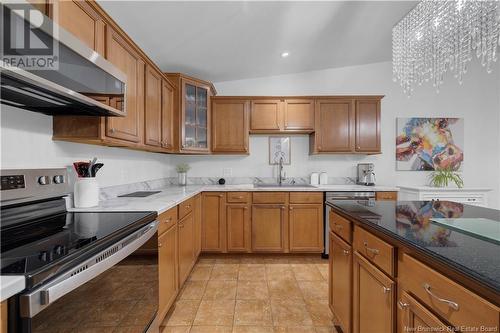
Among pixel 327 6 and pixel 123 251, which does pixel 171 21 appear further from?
pixel 123 251

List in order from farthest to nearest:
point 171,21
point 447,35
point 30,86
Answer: point 171,21, point 447,35, point 30,86

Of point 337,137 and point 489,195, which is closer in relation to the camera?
point 337,137

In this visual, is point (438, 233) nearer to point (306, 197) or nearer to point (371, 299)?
point (371, 299)

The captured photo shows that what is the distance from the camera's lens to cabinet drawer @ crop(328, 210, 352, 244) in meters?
1.42

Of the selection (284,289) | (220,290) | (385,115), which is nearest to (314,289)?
(284,289)

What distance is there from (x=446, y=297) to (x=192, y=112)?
296 cm

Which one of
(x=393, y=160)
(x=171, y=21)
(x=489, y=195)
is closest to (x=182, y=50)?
(x=171, y=21)

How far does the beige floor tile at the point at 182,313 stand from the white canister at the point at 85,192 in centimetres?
110

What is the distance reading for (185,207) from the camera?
2.23 metres

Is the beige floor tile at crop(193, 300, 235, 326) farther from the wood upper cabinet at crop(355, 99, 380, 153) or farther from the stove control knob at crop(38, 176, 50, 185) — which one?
the wood upper cabinet at crop(355, 99, 380, 153)

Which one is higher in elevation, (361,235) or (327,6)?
(327,6)

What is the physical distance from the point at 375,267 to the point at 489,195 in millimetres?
4052

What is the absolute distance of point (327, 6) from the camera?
2156 millimetres

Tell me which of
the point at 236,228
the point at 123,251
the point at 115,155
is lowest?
the point at 236,228
